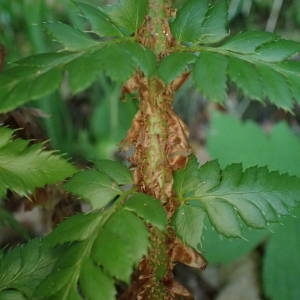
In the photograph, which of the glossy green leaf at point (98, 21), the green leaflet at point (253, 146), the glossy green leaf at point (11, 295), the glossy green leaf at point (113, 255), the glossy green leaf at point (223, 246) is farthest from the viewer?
the green leaflet at point (253, 146)

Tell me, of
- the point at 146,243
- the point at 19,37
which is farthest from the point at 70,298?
the point at 19,37

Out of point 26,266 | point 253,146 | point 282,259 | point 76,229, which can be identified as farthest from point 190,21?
point 253,146

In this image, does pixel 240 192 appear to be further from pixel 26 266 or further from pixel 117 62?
pixel 26 266

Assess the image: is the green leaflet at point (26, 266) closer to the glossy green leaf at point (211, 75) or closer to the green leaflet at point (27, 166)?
the green leaflet at point (27, 166)

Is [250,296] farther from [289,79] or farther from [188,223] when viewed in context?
[289,79]

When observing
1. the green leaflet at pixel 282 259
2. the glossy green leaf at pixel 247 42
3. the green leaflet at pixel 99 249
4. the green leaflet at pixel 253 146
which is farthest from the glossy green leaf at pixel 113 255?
the green leaflet at pixel 253 146

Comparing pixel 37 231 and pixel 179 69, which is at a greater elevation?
pixel 179 69
